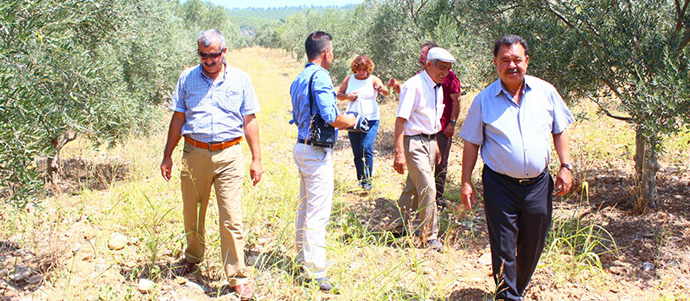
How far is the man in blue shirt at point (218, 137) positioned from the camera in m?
3.70

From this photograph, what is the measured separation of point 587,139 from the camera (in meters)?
8.66

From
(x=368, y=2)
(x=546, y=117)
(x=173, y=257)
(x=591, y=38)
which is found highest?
(x=368, y=2)

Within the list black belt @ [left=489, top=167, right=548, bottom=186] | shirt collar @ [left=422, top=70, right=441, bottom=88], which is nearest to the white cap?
shirt collar @ [left=422, top=70, right=441, bottom=88]

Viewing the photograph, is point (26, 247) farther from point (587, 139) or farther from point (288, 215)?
point (587, 139)

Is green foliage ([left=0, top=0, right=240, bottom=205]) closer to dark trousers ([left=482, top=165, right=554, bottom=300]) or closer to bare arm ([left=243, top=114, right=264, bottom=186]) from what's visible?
bare arm ([left=243, top=114, right=264, bottom=186])

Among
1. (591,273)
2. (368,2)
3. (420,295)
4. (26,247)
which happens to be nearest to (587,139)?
(591,273)

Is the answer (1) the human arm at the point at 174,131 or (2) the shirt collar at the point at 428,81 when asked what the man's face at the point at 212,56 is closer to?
(1) the human arm at the point at 174,131

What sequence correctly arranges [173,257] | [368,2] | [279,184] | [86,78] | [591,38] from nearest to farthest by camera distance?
1. [173,257]
2. [591,38]
3. [86,78]
4. [279,184]
5. [368,2]

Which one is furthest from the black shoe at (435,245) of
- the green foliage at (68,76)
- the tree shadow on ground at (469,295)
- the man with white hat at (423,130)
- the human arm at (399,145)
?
the green foliage at (68,76)

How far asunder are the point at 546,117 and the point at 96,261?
4.02m

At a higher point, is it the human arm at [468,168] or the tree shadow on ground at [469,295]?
the human arm at [468,168]

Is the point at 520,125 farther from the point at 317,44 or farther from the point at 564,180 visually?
the point at 317,44

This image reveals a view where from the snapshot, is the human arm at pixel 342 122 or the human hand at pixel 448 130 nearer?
the human arm at pixel 342 122

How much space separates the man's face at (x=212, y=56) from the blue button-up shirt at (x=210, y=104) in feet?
0.26
